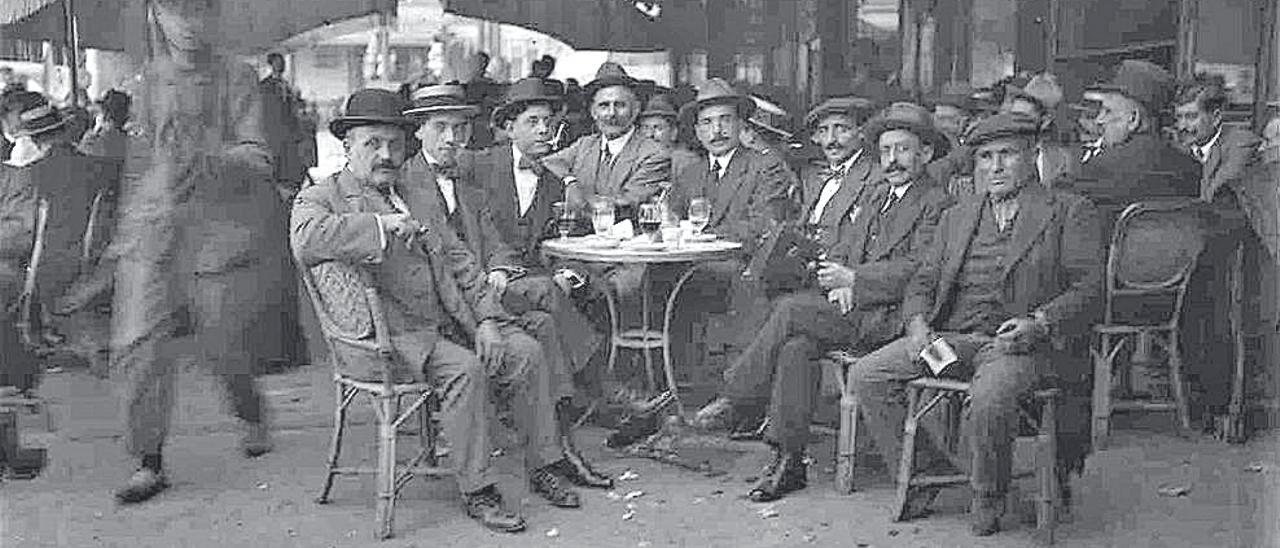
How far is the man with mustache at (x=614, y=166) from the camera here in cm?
569

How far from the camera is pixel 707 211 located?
5684mm

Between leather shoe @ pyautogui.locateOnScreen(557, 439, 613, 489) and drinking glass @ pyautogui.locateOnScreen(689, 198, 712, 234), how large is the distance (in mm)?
904

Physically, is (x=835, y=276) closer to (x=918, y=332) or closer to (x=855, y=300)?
(x=855, y=300)

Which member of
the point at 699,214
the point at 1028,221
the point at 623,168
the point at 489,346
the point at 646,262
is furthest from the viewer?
the point at 623,168

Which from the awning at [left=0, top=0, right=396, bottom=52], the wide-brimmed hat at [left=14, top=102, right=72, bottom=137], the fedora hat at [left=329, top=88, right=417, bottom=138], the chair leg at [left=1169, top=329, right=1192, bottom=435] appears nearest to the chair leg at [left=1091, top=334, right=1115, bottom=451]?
the chair leg at [left=1169, top=329, right=1192, bottom=435]

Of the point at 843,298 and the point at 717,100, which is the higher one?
the point at 717,100

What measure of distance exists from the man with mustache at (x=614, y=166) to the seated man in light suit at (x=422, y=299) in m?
0.76

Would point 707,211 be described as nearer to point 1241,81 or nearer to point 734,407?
point 734,407

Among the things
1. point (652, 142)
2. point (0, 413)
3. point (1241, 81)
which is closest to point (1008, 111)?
point (1241, 81)

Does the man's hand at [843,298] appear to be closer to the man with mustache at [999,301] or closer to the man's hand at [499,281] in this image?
the man with mustache at [999,301]

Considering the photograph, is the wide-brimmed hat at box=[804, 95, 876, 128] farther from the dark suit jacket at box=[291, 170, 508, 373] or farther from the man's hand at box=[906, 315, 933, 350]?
the dark suit jacket at box=[291, 170, 508, 373]

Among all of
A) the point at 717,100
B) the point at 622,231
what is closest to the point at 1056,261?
the point at 717,100

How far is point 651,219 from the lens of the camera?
5.66 m

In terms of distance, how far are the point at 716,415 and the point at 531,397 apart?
2.60 feet
